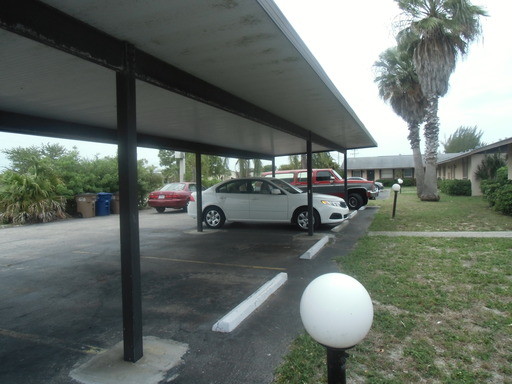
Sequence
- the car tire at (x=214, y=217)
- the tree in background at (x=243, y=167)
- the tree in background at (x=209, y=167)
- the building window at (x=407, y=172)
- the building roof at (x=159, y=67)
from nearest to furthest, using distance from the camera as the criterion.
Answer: the building roof at (x=159, y=67)
the car tire at (x=214, y=217)
the tree in background at (x=209, y=167)
the tree in background at (x=243, y=167)
the building window at (x=407, y=172)

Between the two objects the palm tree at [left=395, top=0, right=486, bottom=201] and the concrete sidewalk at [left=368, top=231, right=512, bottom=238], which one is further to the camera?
the palm tree at [left=395, top=0, right=486, bottom=201]

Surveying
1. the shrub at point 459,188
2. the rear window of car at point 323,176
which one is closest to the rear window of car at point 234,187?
the rear window of car at point 323,176

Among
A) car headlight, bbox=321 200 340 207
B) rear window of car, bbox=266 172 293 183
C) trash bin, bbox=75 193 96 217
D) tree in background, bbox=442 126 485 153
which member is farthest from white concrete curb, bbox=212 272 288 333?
tree in background, bbox=442 126 485 153

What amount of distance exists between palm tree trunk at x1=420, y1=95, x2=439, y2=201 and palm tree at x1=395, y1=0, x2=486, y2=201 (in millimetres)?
1131

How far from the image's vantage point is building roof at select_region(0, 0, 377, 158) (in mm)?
2676

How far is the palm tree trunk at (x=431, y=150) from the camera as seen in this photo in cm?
1905

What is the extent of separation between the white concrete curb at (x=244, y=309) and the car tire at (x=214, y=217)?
6118 millimetres

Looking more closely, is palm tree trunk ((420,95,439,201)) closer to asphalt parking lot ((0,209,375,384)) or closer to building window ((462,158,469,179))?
building window ((462,158,469,179))

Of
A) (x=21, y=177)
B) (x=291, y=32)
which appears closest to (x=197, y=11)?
(x=291, y=32)

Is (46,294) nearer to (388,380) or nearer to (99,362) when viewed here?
(99,362)

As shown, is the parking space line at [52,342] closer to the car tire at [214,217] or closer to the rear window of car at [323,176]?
the car tire at [214,217]

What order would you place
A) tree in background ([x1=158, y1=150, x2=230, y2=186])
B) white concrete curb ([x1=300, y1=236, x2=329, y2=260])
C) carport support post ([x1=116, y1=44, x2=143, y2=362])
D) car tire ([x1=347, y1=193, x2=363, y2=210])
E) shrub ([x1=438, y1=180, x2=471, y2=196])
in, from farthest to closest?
tree in background ([x1=158, y1=150, x2=230, y2=186])
shrub ([x1=438, y1=180, x2=471, y2=196])
car tire ([x1=347, y1=193, x2=363, y2=210])
white concrete curb ([x1=300, y1=236, x2=329, y2=260])
carport support post ([x1=116, y1=44, x2=143, y2=362])

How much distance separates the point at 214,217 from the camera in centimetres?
1123

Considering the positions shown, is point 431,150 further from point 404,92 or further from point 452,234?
point 452,234
